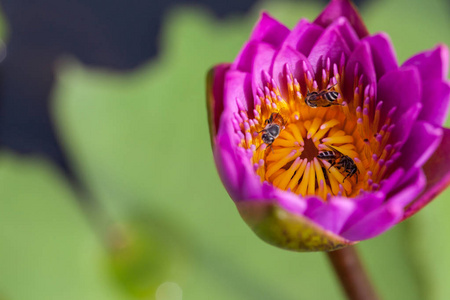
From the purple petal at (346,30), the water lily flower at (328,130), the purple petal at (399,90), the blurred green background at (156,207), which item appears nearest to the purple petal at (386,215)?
the water lily flower at (328,130)

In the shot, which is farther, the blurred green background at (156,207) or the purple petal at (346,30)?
the blurred green background at (156,207)

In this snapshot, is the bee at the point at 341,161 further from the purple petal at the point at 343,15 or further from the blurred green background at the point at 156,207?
the blurred green background at the point at 156,207

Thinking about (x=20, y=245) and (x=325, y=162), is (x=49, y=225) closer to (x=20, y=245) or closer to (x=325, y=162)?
(x=20, y=245)

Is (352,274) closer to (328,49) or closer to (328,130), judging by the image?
(328,130)

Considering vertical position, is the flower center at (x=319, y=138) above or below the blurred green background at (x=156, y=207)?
above

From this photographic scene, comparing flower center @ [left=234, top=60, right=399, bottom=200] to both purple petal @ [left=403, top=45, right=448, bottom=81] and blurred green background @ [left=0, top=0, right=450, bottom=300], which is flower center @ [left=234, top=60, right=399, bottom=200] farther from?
blurred green background @ [left=0, top=0, right=450, bottom=300]
